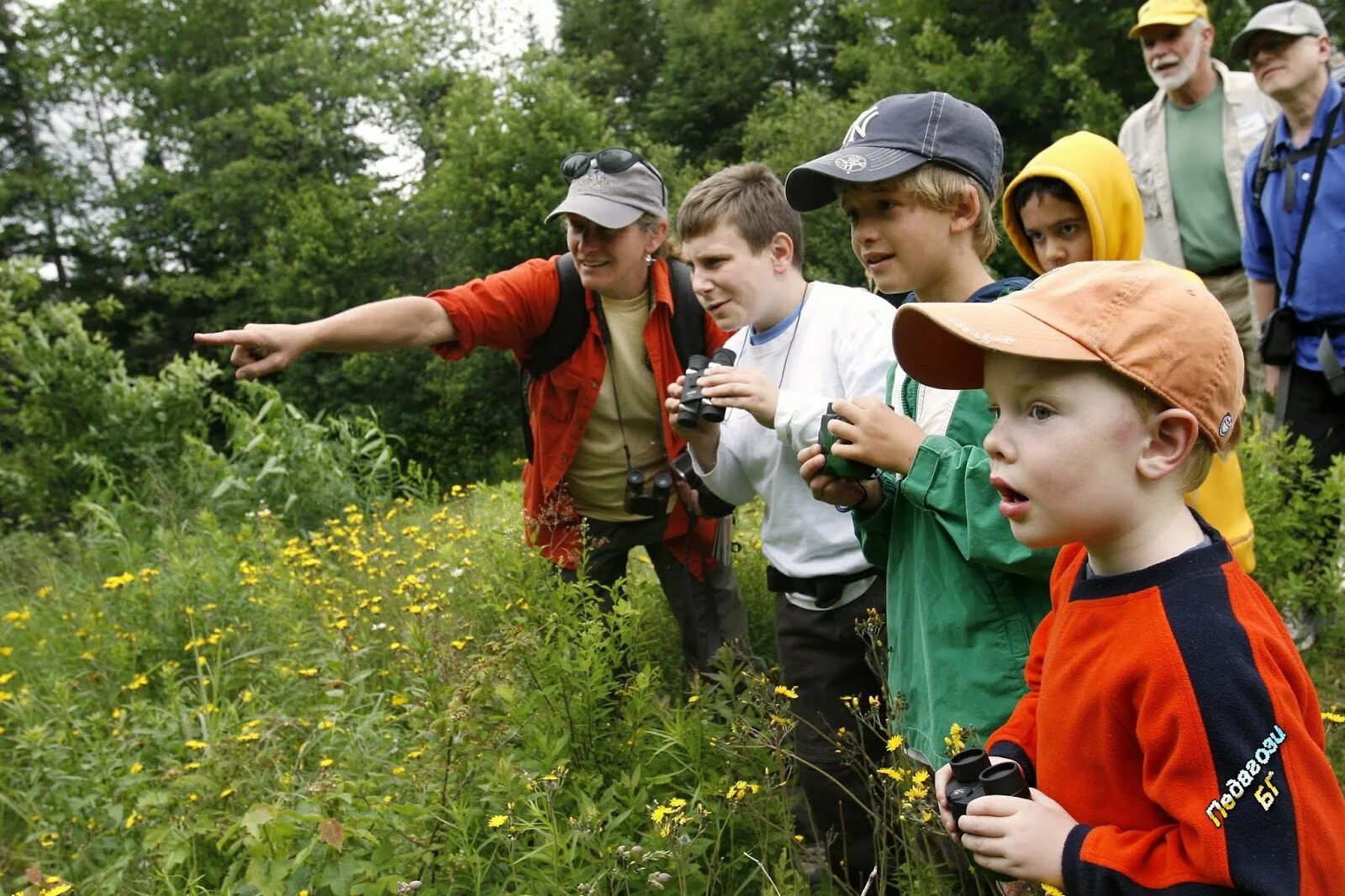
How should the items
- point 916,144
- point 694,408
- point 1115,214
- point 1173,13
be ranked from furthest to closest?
1. point 1173,13
2. point 694,408
3. point 1115,214
4. point 916,144

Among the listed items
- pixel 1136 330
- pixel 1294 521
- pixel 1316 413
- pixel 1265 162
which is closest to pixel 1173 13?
pixel 1265 162

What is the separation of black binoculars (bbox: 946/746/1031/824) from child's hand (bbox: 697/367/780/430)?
3.49 ft

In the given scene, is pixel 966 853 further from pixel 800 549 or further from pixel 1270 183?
pixel 1270 183

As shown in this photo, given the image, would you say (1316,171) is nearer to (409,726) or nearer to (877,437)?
(877,437)

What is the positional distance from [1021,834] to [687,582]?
8.05 feet

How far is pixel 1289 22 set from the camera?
3.85 metres

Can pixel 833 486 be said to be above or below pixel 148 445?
above

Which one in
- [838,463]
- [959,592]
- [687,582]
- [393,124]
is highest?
[838,463]

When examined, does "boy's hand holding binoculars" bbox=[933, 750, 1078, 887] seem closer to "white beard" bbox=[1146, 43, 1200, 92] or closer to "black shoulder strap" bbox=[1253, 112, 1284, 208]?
"black shoulder strap" bbox=[1253, 112, 1284, 208]

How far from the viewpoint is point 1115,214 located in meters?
2.46

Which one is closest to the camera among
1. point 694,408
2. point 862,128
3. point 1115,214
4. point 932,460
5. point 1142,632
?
point 1142,632

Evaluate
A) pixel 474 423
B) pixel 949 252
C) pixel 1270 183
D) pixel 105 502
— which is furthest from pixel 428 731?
pixel 474 423

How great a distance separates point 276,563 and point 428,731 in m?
2.94

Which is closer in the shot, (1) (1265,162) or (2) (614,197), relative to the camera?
(2) (614,197)
